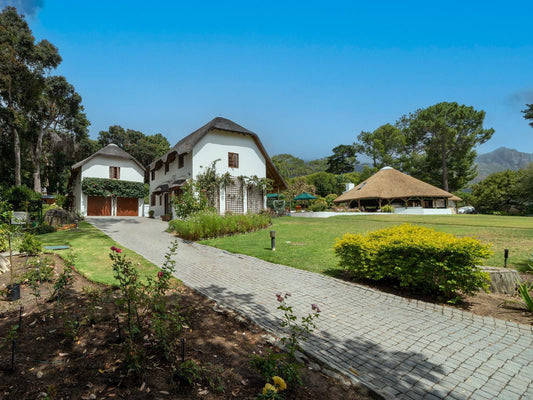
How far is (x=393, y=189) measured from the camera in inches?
1350

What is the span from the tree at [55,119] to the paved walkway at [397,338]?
3258 cm

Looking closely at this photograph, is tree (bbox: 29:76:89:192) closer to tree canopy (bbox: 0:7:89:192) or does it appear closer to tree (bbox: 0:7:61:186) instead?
tree canopy (bbox: 0:7:89:192)

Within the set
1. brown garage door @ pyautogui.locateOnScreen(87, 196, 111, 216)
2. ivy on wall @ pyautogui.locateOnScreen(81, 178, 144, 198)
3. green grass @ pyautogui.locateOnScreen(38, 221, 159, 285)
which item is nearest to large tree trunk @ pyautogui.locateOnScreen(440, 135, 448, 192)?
ivy on wall @ pyautogui.locateOnScreen(81, 178, 144, 198)

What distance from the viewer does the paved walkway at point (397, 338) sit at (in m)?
2.92

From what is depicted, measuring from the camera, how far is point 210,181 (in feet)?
67.2

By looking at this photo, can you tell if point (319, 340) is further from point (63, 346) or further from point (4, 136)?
point (4, 136)

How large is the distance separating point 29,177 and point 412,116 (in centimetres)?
6423

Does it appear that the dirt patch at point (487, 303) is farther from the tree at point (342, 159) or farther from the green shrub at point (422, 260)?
the tree at point (342, 159)

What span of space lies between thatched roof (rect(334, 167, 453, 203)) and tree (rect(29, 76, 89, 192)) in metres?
36.3

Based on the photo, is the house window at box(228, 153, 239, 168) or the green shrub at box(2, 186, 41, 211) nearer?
the green shrub at box(2, 186, 41, 211)

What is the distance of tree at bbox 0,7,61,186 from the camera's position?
67.3ft

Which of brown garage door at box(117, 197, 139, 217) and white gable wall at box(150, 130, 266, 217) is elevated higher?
white gable wall at box(150, 130, 266, 217)

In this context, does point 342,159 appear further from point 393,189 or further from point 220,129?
point 220,129

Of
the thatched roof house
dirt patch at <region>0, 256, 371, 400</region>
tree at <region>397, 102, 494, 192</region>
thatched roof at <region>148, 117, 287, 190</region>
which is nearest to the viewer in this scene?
dirt patch at <region>0, 256, 371, 400</region>
